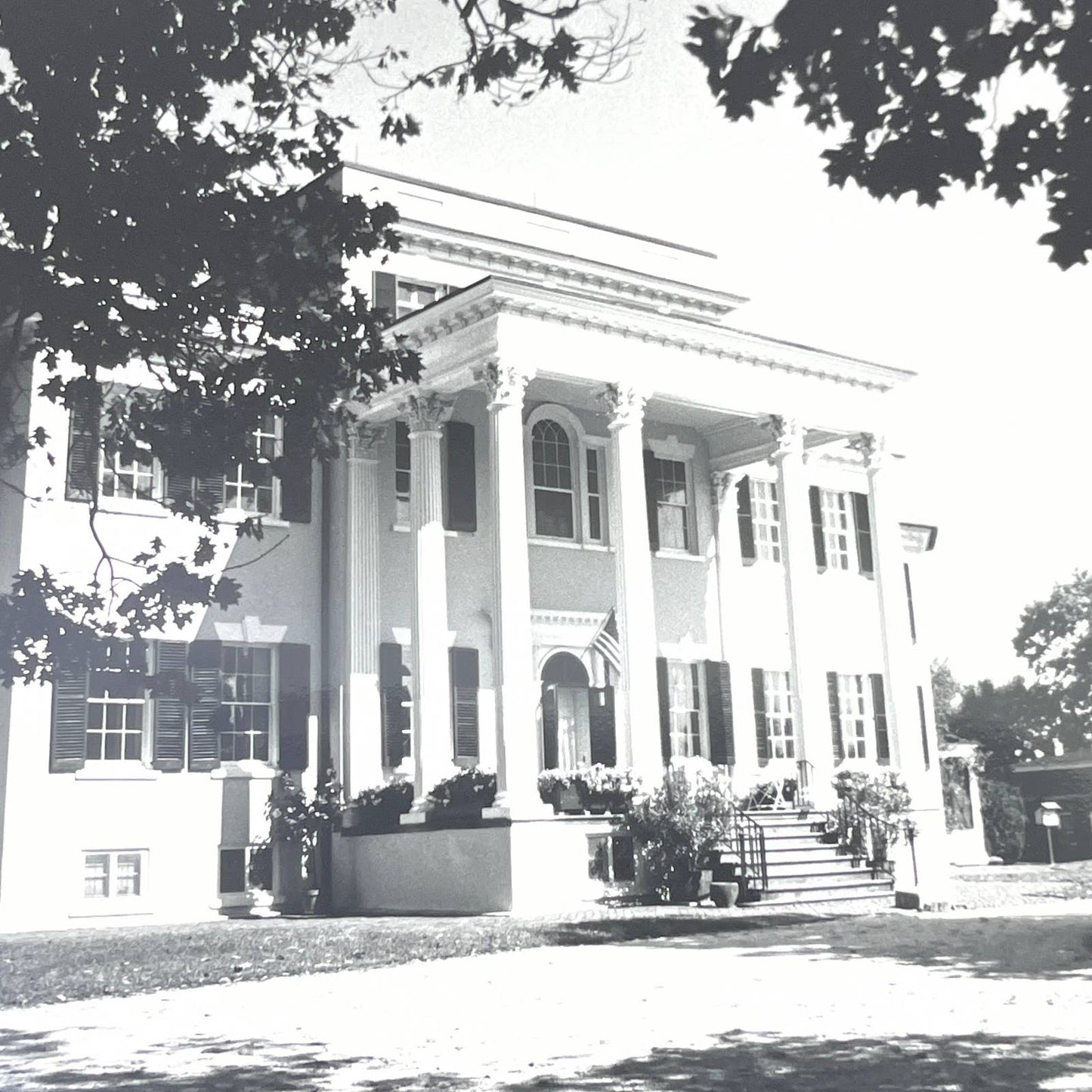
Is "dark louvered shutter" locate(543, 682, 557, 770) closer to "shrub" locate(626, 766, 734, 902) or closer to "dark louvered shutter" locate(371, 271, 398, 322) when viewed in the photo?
"shrub" locate(626, 766, 734, 902)

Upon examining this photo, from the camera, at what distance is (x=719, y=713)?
26.0 meters

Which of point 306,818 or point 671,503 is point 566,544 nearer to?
point 671,503

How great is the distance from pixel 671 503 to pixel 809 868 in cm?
843

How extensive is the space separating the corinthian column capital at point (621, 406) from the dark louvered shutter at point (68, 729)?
348 inches

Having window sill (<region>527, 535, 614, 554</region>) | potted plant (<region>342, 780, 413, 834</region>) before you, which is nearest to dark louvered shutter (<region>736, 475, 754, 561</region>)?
window sill (<region>527, 535, 614, 554</region>)

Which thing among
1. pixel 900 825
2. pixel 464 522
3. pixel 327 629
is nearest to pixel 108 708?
pixel 327 629

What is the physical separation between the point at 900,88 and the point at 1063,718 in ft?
230

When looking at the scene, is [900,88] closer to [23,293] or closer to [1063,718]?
[23,293]

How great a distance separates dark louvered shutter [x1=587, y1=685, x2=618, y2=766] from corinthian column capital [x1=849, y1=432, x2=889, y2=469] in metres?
6.51

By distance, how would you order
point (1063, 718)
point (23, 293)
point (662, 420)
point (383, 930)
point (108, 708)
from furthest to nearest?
point (1063, 718) → point (662, 420) → point (108, 708) → point (383, 930) → point (23, 293)

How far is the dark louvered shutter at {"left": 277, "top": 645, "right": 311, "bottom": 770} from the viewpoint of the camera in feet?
73.4

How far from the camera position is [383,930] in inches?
619

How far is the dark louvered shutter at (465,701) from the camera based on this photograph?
23391 mm

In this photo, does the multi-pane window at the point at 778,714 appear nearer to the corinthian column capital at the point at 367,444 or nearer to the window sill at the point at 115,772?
the corinthian column capital at the point at 367,444
